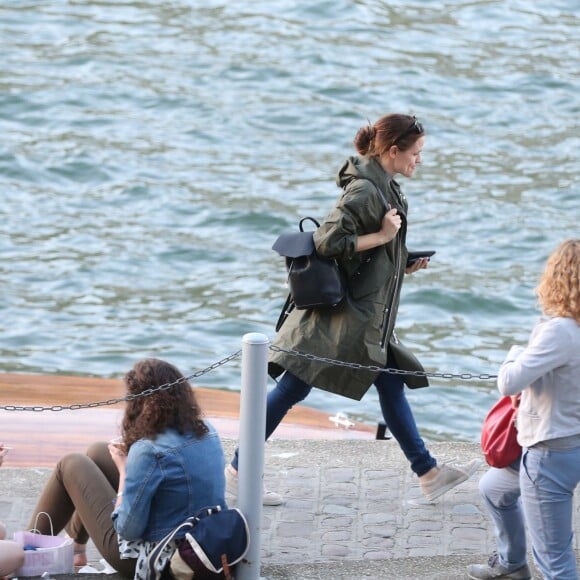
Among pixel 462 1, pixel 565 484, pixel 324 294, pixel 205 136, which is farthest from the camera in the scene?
pixel 462 1

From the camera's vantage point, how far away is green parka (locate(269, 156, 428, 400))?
20.4ft

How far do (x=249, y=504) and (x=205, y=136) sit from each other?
41.7ft

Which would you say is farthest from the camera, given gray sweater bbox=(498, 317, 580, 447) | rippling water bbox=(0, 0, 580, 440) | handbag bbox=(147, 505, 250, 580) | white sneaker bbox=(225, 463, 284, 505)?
rippling water bbox=(0, 0, 580, 440)

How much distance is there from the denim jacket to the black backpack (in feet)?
2.99

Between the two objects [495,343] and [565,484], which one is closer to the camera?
[565,484]

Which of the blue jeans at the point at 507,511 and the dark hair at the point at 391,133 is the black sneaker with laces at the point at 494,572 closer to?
the blue jeans at the point at 507,511

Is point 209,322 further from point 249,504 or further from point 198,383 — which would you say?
point 249,504

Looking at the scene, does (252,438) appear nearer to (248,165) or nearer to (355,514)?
(355,514)

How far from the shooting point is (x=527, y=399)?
5.22 m

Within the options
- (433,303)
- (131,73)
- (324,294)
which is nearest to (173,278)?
(433,303)

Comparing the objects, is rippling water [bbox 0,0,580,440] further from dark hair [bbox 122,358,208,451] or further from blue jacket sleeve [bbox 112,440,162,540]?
blue jacket sleeve [bbox 112,440,162,540]

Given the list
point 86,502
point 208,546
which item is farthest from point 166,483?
point 86,502

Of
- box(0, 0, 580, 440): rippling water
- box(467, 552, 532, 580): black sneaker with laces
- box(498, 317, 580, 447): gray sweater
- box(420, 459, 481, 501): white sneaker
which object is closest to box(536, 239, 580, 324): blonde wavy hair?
box(498, 317, 580, 447): gray sweater

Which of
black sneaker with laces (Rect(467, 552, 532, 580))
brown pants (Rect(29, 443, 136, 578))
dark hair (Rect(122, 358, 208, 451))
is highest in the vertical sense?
dark hair (Rect(122, 358, 208, 451))
